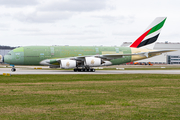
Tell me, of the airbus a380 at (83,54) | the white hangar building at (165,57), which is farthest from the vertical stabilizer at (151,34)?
the white hangar building at (165,57)

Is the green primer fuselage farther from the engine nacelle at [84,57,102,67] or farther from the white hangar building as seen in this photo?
the white hangar building

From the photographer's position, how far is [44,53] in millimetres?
45250

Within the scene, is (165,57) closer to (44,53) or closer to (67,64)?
(44,53)

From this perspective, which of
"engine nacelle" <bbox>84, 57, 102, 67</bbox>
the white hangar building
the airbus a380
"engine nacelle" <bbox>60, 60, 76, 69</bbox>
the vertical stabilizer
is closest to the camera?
"engine nacelle" <bbox>60, 60, 76, 69</bbox>

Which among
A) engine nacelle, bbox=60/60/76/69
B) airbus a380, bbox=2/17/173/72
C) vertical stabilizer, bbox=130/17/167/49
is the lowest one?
engine nacelle, bbox=60/60/76/69

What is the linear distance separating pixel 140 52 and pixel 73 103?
37.8 meters

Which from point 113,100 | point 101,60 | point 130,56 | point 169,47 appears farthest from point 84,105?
point 169,47

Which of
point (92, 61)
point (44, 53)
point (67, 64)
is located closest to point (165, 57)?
point (92, 61)

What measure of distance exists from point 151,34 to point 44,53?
65.6 feet

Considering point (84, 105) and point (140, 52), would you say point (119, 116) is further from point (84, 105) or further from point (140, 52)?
point (140, 52)

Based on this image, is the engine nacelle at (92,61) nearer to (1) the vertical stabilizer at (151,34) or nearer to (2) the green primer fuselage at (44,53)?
(2) the green primer fuselage at (44,53)

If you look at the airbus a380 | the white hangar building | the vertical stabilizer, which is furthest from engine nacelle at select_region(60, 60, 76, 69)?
the white hangar building

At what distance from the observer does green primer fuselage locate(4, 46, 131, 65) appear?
44.8 meters

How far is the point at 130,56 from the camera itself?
49.3m
